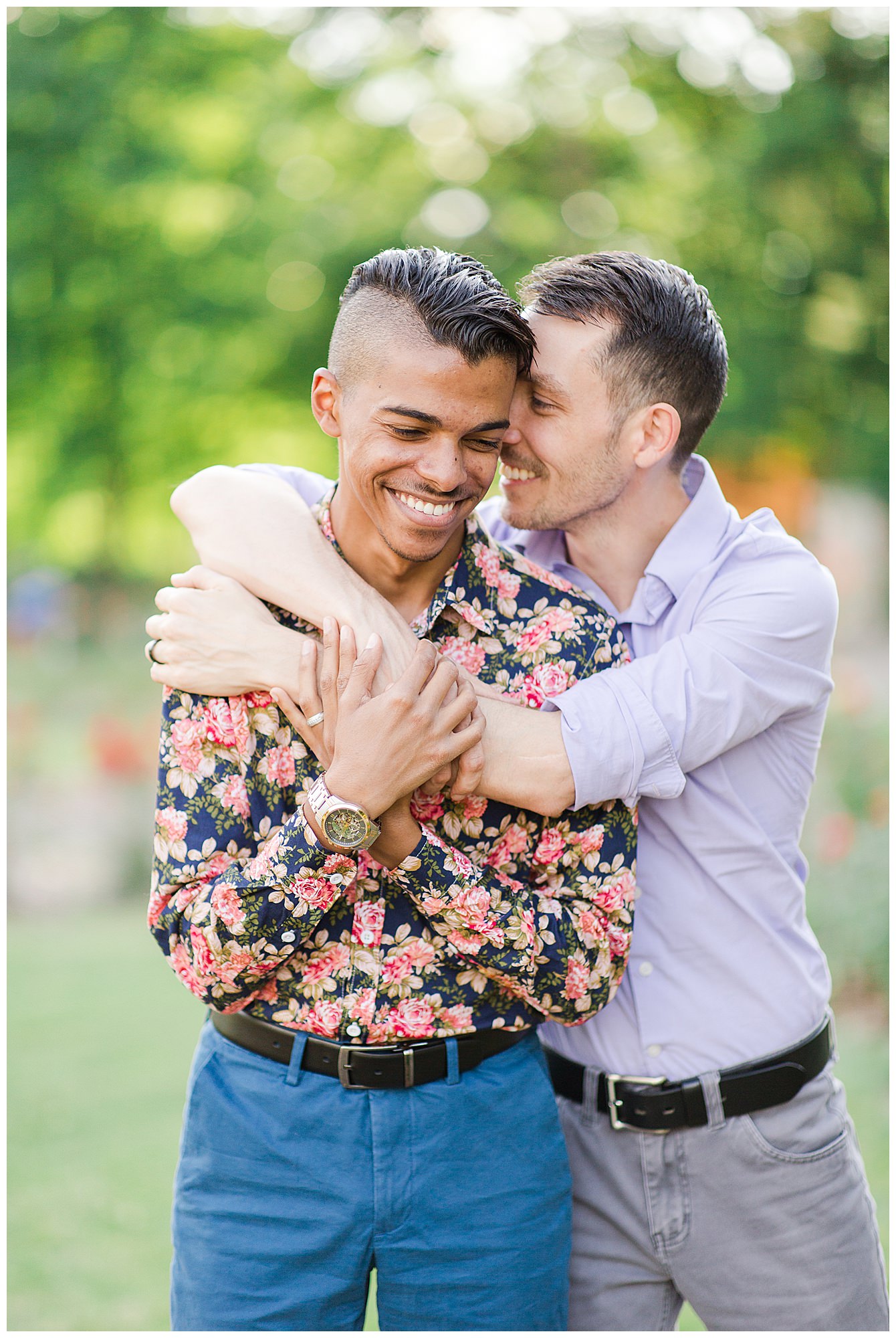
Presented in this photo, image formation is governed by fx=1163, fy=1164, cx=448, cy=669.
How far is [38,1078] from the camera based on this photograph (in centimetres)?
561

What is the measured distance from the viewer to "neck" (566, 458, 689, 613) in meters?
2.35

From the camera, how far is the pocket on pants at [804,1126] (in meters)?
2.19

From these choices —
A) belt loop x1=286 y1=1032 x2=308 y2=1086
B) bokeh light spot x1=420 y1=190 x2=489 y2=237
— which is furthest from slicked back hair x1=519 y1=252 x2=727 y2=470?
bokeh light spot x1=420 y1=190 x2=489 y2=237

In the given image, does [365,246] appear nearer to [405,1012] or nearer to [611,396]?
[611,396]

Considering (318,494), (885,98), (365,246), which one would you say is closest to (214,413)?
(365,246)

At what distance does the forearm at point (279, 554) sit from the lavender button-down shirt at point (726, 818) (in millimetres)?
461

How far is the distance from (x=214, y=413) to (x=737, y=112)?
4688 millimetres

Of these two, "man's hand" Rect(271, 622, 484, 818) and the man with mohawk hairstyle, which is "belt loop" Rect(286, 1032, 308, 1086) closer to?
the man with mohawk hairstyle

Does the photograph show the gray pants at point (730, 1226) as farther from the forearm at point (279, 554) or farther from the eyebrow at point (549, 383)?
the eyebrow at point (549, 383)

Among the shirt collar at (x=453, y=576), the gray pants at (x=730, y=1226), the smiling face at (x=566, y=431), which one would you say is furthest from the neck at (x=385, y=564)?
the gray pants at (x=730, y=1226)

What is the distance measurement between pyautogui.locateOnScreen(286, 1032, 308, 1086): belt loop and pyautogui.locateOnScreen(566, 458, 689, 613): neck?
40.0 inches

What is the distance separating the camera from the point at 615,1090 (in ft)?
7.29

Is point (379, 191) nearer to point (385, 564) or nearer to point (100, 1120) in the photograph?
point (100, 1120)

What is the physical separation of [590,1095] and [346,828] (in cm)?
89
